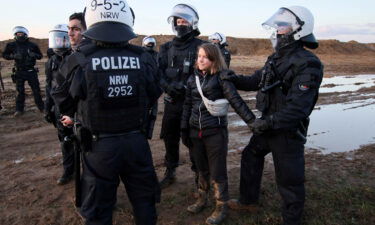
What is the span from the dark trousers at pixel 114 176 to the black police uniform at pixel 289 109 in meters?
1.31

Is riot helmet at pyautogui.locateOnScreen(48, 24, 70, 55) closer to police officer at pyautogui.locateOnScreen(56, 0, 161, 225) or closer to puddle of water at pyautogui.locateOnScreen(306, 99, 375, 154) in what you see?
police officer at pyautogui.locateOnScreen(56, 0, 161, 225)

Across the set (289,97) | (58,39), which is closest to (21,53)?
(58,39)

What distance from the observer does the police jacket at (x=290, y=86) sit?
3.16m

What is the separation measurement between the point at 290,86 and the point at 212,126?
3.03 feet

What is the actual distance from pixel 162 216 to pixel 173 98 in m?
1.43

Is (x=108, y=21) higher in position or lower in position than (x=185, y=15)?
lower

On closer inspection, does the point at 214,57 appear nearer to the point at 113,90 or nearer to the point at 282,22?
the point at 282,22

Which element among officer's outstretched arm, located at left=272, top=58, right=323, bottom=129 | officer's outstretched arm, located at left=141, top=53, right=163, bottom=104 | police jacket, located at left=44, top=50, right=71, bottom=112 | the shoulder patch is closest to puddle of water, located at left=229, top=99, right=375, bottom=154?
officer's outstretched arm, located at left=272, top=58, right=323, bottom=129

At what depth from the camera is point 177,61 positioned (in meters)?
4.34

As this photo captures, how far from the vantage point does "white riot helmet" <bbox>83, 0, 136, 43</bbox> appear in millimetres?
2598

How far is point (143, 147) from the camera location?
2891mm

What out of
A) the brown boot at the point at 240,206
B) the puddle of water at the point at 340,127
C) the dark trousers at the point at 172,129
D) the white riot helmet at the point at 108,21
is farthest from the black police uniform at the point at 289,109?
the puddle of water at the point at 340,127

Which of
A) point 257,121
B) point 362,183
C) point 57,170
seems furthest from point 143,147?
point 362,183

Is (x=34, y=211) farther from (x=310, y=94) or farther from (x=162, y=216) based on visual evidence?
(x=310, y=94)
